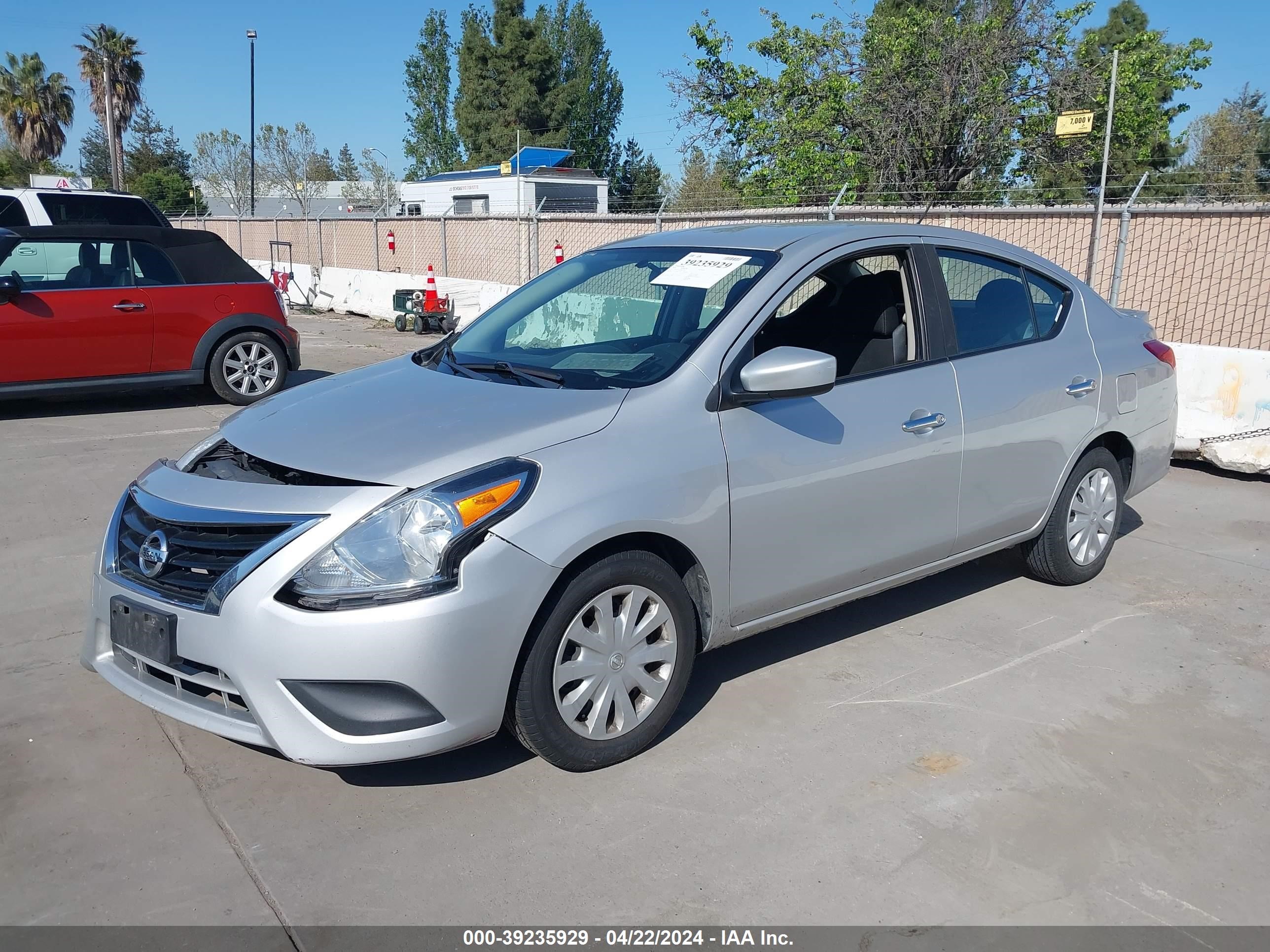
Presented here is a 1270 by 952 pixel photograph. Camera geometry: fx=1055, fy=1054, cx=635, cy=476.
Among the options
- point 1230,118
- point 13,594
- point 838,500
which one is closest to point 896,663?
point 838,500

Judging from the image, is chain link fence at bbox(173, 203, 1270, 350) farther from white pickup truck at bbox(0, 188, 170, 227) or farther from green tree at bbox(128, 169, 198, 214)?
green tree at bbox(128, 169, 198, 214)

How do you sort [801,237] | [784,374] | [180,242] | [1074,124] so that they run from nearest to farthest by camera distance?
[784,374] < [801,237] < [180,242] < [1074,124]

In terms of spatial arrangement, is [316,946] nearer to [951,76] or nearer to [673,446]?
[673,446]

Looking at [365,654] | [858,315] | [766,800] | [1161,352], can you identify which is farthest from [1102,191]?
[365,654]

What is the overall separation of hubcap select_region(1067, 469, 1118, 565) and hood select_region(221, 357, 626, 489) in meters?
2.71

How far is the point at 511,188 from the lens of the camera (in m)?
35.4

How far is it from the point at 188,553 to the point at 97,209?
11.2 metres

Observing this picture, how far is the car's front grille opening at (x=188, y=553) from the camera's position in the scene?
10.0 ft

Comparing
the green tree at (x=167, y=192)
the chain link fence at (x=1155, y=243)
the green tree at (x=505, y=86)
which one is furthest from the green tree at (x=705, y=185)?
the green tree at (x=167, y=192)

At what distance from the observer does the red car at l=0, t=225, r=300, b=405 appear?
349 inches

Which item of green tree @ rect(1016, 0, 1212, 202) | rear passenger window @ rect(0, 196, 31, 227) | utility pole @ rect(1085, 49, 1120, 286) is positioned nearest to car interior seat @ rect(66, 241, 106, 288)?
rear passenger window @ rect(0, 196, 31, 227)

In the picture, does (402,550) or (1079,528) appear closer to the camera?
(402,550)

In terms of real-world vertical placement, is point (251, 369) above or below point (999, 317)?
below

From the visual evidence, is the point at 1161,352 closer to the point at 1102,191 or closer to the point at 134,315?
the point at 1102,191
